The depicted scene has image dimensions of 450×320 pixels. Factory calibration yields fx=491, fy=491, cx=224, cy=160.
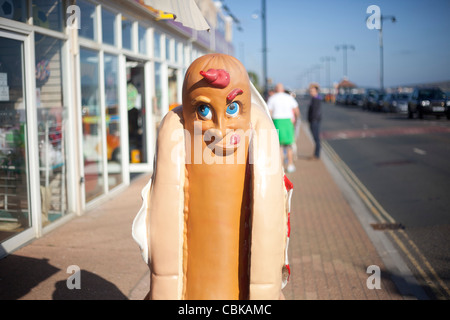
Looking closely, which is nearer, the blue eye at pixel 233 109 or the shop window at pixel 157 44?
the blue eye at pixel 233 109

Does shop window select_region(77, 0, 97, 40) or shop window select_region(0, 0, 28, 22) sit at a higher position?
shop window select_region(77, 0, 97, 40)

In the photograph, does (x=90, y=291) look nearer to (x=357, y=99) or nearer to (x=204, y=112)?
(x=204, y=112)

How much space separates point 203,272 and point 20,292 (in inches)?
91.8

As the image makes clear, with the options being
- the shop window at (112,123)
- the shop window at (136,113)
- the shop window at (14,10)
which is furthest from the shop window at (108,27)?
the shop window at (14,10)

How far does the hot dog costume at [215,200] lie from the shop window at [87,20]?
16.1ft

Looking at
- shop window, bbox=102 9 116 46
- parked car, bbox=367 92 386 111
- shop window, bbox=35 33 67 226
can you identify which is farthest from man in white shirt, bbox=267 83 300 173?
parked car, bbox=367 92 386 111

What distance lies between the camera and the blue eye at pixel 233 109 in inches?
104

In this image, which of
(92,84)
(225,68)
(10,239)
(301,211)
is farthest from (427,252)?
(92,84)

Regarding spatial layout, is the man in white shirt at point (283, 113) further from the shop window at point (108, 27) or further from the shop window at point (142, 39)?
the shop window at point (108, 27)

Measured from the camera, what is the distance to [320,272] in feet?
16.5

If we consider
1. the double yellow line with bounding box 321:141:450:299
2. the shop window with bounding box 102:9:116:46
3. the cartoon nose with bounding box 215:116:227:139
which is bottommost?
the double yellow line with bounding box 321:141:450:299

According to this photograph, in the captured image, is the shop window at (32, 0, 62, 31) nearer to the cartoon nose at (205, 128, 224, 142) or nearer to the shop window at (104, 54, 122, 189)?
the shop window at (104, 54, 122, 189)

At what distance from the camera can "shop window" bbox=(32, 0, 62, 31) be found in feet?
19.3

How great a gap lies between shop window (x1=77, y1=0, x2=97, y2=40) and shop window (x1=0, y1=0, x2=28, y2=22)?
1419 mm
